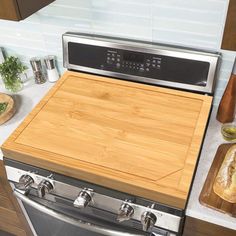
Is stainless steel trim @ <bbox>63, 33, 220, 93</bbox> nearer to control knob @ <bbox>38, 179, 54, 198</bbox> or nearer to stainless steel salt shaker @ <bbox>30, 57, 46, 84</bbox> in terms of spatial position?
stainless steel salt shaker @ <bbox>30, 57, 46, 84</bbox>

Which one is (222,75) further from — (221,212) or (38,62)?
(38,62)

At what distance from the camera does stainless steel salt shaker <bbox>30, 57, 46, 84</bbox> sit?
4.20ft

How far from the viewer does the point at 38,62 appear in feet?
4.21

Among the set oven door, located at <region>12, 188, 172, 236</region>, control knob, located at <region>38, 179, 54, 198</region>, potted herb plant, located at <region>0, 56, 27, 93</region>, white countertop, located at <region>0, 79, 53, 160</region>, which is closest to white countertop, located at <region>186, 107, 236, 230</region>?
oven door, located at <region>12, 188, 172, 236</region>

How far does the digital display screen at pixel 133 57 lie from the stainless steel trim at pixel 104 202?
502 millimetres

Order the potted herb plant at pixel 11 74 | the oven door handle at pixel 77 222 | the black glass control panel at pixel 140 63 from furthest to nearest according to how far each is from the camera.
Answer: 1. the potted herb plant at pixel 11 74
2. the black glass control panel at pixel 140 63
3. the oven door handle at pixel 77 222

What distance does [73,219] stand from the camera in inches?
39.4

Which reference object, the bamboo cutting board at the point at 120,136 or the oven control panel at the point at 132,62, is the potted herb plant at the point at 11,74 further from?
the oven control panel at the point at 132,62

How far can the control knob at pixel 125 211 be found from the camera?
34.2 inches

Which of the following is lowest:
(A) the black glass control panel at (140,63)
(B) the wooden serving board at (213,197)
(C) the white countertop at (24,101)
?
(B) the wooden serving board at (213,197)

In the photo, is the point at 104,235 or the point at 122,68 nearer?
the point at 104,235

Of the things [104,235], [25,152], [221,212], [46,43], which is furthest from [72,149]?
[46,43]

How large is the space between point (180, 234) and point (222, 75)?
0.56 meters

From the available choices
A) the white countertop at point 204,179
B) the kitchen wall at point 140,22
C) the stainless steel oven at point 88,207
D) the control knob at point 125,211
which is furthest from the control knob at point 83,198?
the kitchen wall at point 140,22
